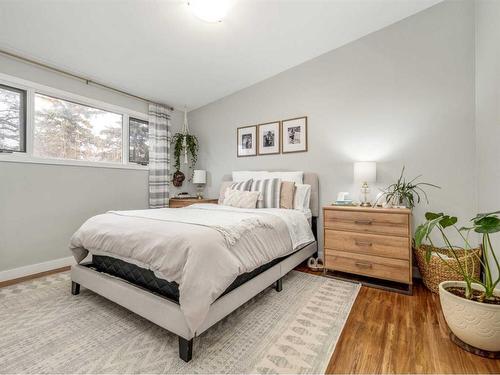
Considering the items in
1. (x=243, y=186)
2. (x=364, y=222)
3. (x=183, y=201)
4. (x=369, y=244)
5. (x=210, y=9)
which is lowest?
(x=369, y=244)

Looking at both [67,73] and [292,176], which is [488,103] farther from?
[67,73]

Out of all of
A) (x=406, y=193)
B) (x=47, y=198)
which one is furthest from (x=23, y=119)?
(x=406, y=193)

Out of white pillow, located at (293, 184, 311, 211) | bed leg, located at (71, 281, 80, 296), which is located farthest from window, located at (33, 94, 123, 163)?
white pillow, located at (293, 184, 311, 211)

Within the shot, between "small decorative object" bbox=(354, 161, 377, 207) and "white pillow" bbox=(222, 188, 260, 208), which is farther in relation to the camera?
"white pillow" bbox=(222, 188, 260, 208)

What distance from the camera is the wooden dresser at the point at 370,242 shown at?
2.16 m

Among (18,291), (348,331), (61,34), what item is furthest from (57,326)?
(61,34)

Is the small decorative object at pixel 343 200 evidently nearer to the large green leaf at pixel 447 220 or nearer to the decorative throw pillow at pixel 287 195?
the decorative throw pillow at pixel 287 195

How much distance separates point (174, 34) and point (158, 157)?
74.2 inches

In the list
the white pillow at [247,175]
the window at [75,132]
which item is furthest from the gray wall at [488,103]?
the window at [75,132]

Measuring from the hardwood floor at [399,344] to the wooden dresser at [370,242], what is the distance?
0.30 m

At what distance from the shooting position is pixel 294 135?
3385mm

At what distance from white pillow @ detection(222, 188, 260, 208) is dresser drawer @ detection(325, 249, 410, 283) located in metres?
1.02

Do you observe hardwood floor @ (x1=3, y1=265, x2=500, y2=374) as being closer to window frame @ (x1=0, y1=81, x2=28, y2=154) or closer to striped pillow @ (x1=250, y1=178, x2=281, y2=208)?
striped pillow @ (x1=250, y1=178, x2=281, y2=208)

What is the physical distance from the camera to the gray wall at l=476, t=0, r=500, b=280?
5.91 feet
